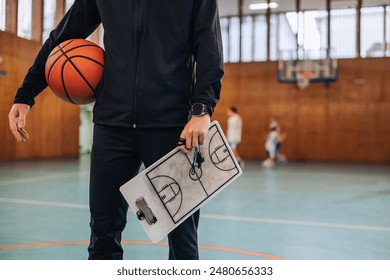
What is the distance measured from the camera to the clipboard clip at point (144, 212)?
1726 millimetres

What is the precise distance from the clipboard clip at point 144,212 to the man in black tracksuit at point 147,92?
0.13 metres

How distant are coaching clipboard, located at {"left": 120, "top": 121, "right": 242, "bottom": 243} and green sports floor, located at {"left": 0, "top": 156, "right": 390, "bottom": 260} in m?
1.44

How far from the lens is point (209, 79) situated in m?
1.76

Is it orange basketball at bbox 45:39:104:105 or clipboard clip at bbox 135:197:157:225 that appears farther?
orange basketball at bbox 45:39:104:105

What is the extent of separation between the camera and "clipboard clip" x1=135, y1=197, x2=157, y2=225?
1726 millimetres

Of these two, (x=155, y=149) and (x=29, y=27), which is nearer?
(x=155, y=149)

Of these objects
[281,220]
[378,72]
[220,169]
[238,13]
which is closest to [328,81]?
[378,72]

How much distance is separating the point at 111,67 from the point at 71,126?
14851 mm

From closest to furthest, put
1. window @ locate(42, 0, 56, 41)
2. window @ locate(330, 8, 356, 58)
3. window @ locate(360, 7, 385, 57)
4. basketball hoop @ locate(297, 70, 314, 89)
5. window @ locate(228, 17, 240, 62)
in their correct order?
window @ locate(42, 0, 56, 41)
basketball hoop @ locate(297, 70, 314, 89)
window @ locate(360, 7, 385, 57)
window @ locate(330, 8, 356, 58)
window @ locate(228, 17, 240, 62)

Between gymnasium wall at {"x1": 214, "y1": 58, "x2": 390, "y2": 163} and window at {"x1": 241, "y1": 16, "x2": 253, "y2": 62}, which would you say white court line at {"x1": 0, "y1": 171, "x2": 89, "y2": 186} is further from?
window at {"x1": 241, "y1": 16, "x2": 253, "y2": 62}

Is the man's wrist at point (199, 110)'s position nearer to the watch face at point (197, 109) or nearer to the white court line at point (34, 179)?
the watch face at point (197, 109)

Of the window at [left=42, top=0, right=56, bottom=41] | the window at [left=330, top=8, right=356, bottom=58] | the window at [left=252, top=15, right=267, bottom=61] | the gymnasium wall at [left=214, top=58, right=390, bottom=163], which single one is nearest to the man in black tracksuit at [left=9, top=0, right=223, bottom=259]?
the window at [left=42, top=0, right=56, bottom=41]

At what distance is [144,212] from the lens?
1729 millimetres

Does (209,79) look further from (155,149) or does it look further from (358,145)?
(358,145)
